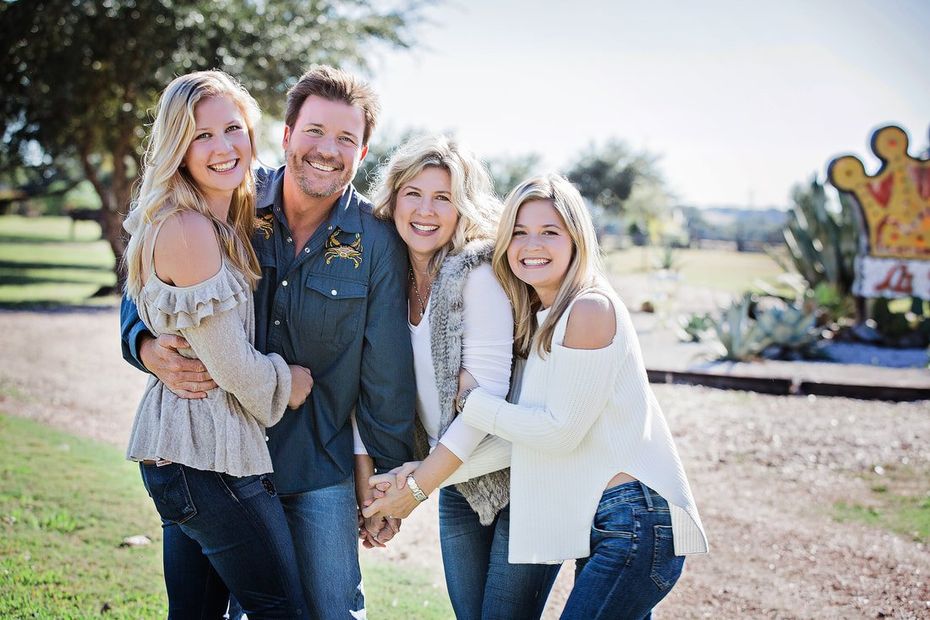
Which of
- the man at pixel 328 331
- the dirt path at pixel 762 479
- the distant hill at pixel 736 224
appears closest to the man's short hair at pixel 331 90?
the man at pixel 328 331

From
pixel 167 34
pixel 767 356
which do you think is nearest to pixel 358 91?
pixel 767 356

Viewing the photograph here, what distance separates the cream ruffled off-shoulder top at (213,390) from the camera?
2596 mm

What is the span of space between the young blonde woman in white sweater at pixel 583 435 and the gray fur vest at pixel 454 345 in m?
0.09

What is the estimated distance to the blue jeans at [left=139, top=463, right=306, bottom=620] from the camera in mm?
2672

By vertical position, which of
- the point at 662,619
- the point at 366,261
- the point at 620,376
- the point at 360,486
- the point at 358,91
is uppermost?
the point at 358,91

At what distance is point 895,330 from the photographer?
12883 millimetres

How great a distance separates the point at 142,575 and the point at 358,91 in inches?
117

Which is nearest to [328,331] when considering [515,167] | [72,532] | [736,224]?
[72,532]

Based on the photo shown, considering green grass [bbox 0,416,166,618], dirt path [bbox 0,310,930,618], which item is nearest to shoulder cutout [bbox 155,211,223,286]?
green grass [bbox 0,416,166,618]

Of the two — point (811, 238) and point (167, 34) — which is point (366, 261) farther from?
point (167, 34)

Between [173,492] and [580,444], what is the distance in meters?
1.37

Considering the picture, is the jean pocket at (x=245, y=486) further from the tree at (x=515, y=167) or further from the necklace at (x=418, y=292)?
the tree at (x=515, y=167)

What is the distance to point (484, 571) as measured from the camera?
321 cm

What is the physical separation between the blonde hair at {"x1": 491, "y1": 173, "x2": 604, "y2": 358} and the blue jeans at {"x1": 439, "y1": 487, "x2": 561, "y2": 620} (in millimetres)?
692
